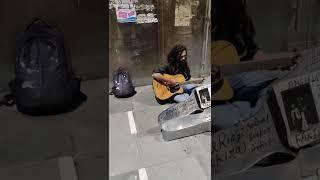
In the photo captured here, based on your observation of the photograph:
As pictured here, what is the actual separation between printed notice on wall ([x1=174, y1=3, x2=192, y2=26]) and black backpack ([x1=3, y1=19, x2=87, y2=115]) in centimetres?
112

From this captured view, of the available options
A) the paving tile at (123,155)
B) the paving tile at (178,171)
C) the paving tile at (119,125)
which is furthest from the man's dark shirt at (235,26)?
the paving tile at (178,171)

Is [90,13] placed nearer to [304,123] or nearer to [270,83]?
[270,83]

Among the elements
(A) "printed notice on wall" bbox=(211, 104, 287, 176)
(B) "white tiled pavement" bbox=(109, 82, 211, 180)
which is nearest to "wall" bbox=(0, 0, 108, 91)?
(B) "white tiled pavement" bbox=(109, 82, 211, 180)

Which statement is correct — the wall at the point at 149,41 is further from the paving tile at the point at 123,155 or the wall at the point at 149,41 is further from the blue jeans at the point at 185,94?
the paving tile at the point at 123,155

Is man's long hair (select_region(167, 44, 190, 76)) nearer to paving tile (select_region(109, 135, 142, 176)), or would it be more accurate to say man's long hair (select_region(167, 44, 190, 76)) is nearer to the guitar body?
the guitar body

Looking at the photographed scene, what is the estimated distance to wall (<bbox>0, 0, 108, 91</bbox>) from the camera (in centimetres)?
342

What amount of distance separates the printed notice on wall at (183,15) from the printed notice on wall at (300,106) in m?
1.74

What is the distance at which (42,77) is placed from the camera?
9.58 feet

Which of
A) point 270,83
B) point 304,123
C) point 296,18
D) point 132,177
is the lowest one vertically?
point 132,177

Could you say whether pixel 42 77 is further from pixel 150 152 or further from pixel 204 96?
pixel 204 96

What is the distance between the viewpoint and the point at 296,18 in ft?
12.5

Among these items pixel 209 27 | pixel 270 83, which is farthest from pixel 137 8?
pixel 270 83

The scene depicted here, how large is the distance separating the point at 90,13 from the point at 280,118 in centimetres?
207

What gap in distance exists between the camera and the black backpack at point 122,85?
346 cm
